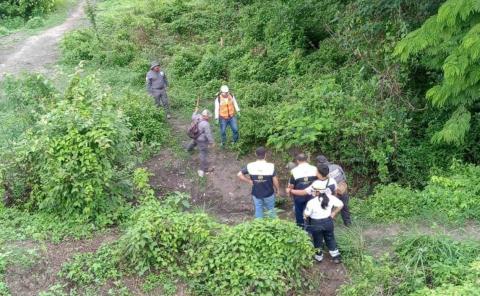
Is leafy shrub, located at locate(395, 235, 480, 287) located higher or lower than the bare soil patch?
lower

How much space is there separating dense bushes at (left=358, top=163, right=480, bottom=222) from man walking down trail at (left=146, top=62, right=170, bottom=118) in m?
6.74

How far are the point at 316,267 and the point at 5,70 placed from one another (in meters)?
14.3

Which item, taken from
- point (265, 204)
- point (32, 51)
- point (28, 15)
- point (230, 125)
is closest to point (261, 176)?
point (265, 204)

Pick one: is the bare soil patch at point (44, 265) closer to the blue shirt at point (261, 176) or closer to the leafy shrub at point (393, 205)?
the blue shirt at point (261, 176)

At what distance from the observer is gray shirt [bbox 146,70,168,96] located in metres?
14.1

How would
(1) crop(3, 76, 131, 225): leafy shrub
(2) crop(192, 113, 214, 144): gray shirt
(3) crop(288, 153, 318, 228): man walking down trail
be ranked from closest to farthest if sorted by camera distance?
(3) crop(288, 153, 318, 228): man walking down trail < (1) crop(3, 76, 131, 225): leafy shrub < (2) crop(192, 113, 214, 144): gray shirt

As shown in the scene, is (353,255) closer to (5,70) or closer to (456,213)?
(456,213)

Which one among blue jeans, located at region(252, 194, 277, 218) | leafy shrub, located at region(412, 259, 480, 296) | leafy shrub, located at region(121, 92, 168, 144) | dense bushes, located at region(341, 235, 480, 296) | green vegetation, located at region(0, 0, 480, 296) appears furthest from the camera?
leafy shrub, located at region(121, 92, 168, 144)

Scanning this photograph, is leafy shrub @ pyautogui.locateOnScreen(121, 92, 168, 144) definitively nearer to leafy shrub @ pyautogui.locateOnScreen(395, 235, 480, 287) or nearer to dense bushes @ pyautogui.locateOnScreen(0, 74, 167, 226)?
dense bushes @ pyautogui.locateOnScreen(0, 74, 167, 226)

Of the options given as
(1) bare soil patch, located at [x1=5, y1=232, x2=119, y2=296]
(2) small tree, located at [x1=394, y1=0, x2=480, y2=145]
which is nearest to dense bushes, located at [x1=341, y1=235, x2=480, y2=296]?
(2) small tree, located at [x1=394, y1=0, x2=480, y2=145]

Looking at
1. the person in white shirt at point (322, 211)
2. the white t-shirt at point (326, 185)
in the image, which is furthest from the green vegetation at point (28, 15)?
the person in white shirt at point (322, 211)

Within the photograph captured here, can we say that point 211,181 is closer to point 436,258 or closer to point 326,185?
point 326,185

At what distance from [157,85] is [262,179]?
652cm

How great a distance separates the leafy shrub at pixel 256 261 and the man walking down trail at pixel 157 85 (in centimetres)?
723
